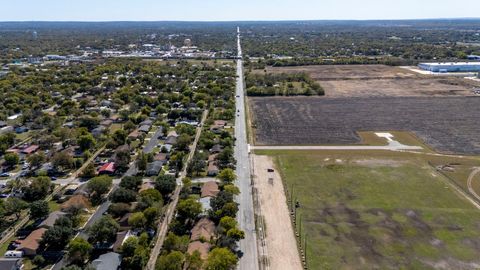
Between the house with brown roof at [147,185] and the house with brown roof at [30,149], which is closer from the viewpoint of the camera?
the house with brown roof at [147,185]

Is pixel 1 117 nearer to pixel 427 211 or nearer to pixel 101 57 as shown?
pixel 427 211

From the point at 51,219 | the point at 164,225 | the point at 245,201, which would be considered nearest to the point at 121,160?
the point at 51,219

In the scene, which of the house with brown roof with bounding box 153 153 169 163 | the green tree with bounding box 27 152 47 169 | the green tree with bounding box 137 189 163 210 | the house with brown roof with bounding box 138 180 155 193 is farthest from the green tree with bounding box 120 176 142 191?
the green tree with bounding box 27 152 47 169

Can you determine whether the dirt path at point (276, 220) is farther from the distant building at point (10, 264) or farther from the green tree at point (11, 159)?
the green tree at point (11, 159)

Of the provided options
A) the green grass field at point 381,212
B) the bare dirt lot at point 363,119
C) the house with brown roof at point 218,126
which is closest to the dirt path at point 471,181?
the green grass field at point 381,212

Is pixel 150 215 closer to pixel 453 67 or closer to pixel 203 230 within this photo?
pixel 203 230

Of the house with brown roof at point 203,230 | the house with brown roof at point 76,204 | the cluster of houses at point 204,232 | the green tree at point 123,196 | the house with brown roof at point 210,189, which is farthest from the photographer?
the house with brown roof at point 210,189
